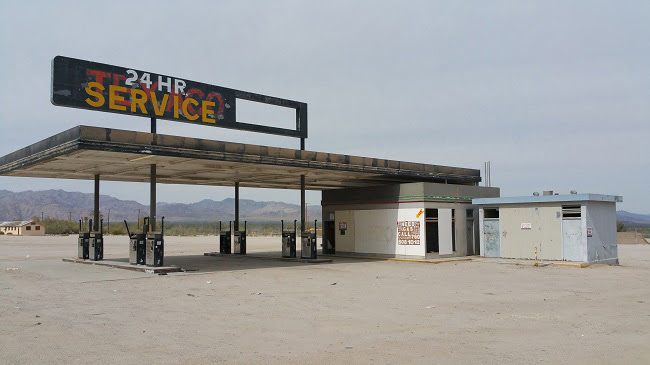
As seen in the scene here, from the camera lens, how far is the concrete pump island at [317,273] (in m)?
8.71

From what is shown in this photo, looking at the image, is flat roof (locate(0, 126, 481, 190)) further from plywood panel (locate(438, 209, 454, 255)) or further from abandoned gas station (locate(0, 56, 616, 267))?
plywood panel (locate(438, 209, 454, 255))

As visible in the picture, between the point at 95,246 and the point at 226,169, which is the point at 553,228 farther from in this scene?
the point at 95,246

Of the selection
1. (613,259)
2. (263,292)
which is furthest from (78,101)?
(613,259)

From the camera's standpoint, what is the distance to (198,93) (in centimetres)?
2292

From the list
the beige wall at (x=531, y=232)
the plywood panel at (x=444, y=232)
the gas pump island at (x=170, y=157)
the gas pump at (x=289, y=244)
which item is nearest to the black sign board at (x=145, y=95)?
the gas pump island at (x=170, y=157)

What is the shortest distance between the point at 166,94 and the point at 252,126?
4.20 metres

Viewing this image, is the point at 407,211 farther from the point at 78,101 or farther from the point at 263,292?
the point at 78,101

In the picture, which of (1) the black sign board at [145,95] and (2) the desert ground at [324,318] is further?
(1) the black sign board at [145,95]

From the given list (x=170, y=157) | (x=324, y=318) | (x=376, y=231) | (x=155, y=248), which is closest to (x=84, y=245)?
(x=155, y=248)

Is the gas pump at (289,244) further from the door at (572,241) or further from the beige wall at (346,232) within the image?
the door at (572,241)

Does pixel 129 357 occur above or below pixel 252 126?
below

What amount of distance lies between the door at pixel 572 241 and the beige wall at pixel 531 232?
0.67 ft

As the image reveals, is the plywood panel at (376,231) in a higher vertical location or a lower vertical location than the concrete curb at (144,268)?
higher

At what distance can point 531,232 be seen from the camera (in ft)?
82.1
